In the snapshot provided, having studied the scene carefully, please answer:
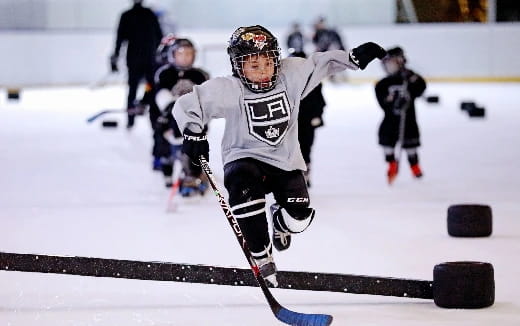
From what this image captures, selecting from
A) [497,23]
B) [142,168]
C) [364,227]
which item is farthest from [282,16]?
[364,227]

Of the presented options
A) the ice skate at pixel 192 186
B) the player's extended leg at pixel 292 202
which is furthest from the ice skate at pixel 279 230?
the ice skate at pixel 192 186

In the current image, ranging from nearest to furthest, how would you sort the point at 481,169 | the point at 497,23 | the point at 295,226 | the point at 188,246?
the point at 295,226, the point at 188,246, the point at 481,169, the point at 497,23

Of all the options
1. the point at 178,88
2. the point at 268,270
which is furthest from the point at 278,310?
the point at 178,88

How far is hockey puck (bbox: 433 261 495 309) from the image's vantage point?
3.67m

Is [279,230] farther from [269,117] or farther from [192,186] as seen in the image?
[192,186]

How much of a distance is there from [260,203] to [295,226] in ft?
0.87

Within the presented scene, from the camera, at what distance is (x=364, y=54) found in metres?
3.96

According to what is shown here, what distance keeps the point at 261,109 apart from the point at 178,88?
8.43 feet

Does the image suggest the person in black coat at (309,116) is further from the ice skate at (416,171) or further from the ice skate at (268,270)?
the ice skate at (268,270)

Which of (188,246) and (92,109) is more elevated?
(188,246)

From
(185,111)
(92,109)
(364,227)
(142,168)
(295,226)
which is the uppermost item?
(185,111)

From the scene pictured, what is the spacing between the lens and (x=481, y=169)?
8102 millimetres

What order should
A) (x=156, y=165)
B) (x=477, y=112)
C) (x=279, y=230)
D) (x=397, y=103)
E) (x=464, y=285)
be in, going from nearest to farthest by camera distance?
(x=464, y=285)
(x=279, y=230)
(x=397, y=103)
(x=156, y=165)
(x=477, y=112)

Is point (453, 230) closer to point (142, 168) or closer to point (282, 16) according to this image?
point (142, 168)
